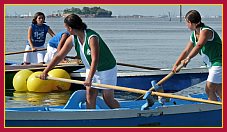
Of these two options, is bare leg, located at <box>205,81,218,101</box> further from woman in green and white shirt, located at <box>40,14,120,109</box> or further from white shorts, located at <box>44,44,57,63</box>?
white shorts, located at <box>44,44,57,63</box>

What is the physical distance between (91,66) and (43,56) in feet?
25.1

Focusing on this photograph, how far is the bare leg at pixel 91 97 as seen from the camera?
968cm

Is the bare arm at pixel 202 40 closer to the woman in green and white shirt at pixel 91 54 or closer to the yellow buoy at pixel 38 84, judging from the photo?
the woman in green and white shirt at pixel 91 54

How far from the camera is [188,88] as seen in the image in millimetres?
16250

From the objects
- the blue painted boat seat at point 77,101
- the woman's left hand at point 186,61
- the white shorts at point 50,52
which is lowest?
the blue painted boat seat at point 77,101

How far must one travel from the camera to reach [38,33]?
53.8 ft

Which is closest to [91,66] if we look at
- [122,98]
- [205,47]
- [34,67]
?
[205,47]

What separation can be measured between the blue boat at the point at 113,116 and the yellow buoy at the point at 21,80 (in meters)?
4.83

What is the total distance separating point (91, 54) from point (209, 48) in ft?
6.34

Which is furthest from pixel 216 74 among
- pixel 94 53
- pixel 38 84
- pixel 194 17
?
pixel 38 84

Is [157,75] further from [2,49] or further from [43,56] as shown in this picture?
[2,49]

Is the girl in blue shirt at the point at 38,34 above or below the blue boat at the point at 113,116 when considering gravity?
above

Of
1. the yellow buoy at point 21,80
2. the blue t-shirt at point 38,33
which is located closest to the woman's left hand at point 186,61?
the yellow buoy at point 21,80

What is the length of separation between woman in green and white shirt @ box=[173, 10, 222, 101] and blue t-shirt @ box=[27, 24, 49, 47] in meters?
6.83
